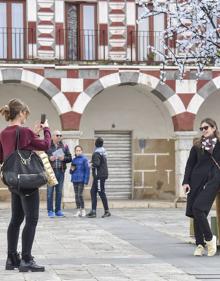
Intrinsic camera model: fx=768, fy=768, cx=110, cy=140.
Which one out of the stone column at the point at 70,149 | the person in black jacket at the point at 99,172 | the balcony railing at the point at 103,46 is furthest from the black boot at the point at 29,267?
the balcony railing at the point at 103,46

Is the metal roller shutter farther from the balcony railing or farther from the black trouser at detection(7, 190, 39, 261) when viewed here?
the black trouser at detection(7, 190, 39, 261)

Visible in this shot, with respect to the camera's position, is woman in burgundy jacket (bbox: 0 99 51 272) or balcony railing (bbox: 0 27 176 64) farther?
balcony railing (bbox: 0 27 176 64)

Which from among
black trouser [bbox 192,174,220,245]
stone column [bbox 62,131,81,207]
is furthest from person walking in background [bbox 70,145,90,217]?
black trouser [bbox 192,174,220,245]

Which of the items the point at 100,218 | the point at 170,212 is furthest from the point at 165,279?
the point at 170,212

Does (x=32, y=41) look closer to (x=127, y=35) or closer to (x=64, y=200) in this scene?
(x=127, y=35)

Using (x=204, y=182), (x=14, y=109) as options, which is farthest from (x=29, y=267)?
(x=204, y=182)

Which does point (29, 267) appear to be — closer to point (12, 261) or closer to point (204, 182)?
point (12, 261)

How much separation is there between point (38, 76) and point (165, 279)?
14.4m

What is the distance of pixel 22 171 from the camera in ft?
27.3

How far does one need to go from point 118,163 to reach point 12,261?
15.9 meters

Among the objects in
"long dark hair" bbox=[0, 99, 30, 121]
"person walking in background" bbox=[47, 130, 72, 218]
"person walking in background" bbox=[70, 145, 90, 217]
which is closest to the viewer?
"long dark hair" bbox=[0, 99, 30, 121]

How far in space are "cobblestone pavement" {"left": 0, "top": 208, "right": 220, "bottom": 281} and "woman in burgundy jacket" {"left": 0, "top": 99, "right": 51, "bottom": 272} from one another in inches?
7.5

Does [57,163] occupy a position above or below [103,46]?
below

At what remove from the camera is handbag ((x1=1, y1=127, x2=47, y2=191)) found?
825 cm
